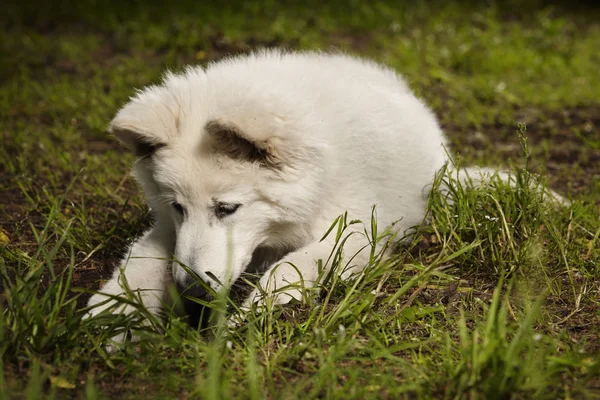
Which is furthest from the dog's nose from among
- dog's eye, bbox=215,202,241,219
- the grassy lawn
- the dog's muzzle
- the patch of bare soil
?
the patch of bare soil

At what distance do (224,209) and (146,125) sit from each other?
1.56 ft

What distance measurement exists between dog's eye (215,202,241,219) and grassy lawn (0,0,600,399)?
46 centimetres

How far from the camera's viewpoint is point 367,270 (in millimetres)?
2799

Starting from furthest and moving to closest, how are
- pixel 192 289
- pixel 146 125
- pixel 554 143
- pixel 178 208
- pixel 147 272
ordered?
1. pixel 554 143
2. pixel 147 272
3. pixel 178 208
4. pixel 146 125
5. pixel 192 289

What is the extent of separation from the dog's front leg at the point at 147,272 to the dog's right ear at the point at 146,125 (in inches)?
18.0

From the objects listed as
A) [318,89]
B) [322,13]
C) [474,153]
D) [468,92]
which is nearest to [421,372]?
[318,89]

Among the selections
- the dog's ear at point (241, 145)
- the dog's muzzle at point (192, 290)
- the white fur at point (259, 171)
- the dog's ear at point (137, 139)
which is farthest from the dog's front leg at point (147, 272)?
the dog's ear at point (241, 145)

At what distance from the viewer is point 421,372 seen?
87.8 inches

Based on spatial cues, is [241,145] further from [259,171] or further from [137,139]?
[137,139]

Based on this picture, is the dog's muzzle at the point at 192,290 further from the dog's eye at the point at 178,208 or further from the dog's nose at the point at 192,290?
the dog's eye at the point at 178,208

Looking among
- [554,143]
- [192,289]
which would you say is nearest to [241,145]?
[192,289]

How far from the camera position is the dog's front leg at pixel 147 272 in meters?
2.88

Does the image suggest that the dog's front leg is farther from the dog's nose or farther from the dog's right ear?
the dog's right ear

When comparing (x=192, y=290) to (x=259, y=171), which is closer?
(x=192, y=290)
